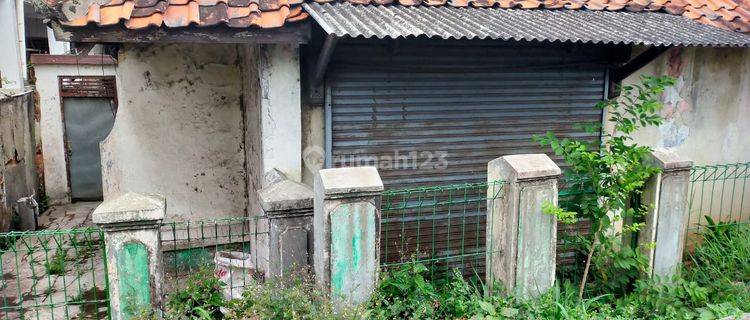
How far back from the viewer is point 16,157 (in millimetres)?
7707

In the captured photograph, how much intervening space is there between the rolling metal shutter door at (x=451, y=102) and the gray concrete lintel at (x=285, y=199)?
40.9 inches

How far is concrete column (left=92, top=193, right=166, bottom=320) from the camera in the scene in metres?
3.49

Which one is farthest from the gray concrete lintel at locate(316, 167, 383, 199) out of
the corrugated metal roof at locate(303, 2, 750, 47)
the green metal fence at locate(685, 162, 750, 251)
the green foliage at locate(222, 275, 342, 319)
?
the green metal fence at locate(685, 162, 750, 251)

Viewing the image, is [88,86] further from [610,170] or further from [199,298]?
[610,170]

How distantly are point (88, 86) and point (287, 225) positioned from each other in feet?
22.6

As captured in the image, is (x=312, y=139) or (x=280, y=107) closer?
(x=280, y=107)

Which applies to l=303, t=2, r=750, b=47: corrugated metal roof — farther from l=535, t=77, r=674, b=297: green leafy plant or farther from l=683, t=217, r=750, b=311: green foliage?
l=683, t=217, r=750, b=311: green foliage

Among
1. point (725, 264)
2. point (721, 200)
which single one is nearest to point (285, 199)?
point (725, 264)

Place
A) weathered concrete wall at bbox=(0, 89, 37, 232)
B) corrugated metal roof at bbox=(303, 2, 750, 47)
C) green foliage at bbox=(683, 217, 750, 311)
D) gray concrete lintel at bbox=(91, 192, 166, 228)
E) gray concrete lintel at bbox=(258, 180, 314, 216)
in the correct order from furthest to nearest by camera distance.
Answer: weathered concrete wall at bbox=(0, 89, 37, 232) → green foliage at bbox=(683, 217, 750, 311) → corrugated metal roof at bbox=(303, 2, 750, 47) → gray concrete lintel at bbox=(258, 180, 314, 216) → gray concrete lintel at bbox=(91, 192, 166, 228)

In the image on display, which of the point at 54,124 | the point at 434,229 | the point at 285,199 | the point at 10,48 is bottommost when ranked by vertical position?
the point at 434,229

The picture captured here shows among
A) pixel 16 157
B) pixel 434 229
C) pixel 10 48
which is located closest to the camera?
pixel 434 229

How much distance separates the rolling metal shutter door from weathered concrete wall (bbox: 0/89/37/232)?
15.3ft

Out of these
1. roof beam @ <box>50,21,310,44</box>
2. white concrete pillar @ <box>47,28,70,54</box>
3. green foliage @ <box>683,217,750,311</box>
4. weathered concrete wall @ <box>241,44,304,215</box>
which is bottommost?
green foliage @ <box>683,217,750,311</box>

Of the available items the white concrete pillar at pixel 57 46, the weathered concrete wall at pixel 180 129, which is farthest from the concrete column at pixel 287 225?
the white concrete pillar at pixel 57 46
